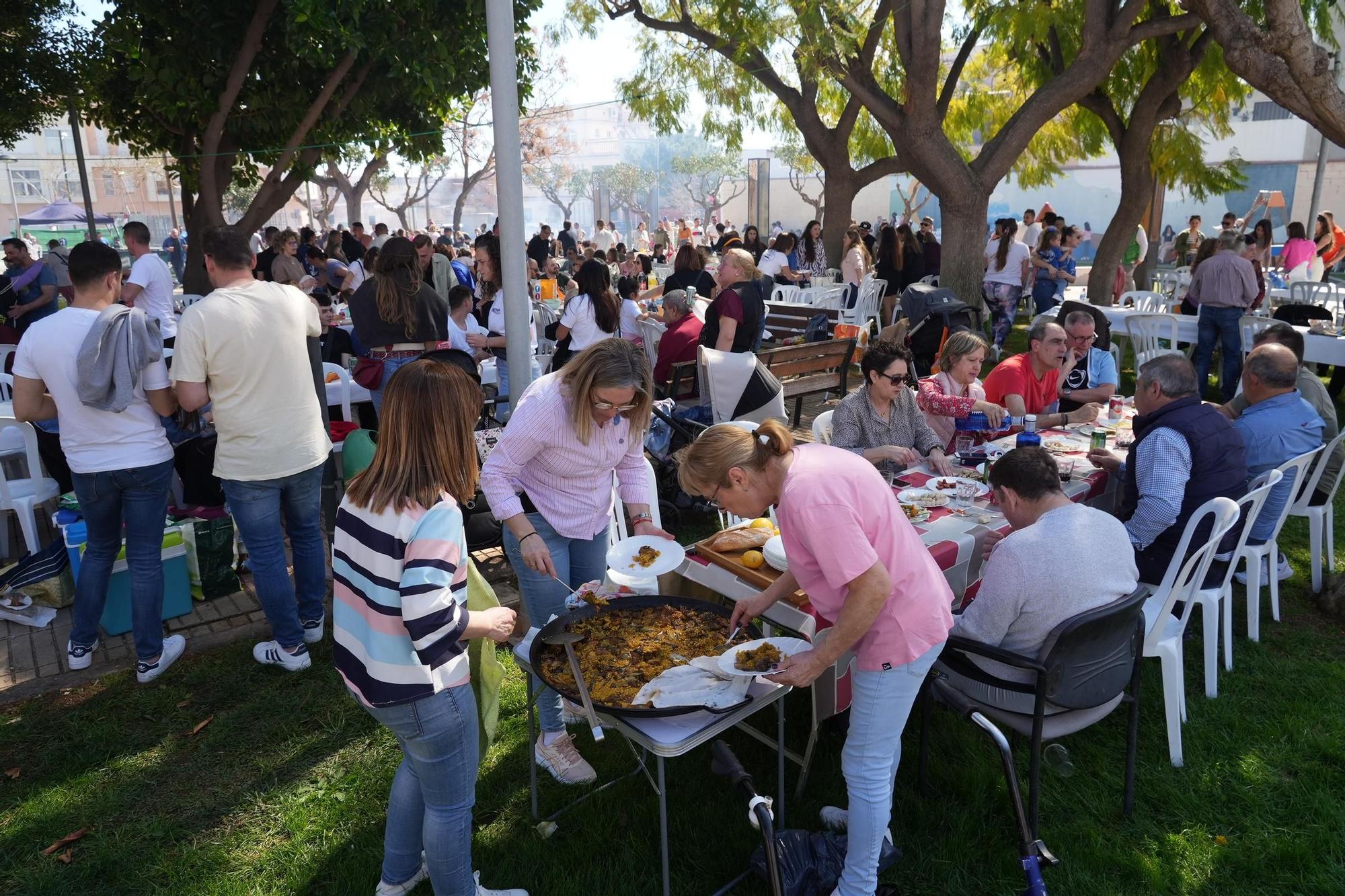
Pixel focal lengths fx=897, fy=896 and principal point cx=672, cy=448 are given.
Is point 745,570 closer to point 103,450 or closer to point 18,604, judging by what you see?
point 103,450

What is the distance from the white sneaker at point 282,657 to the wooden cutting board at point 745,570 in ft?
6.52

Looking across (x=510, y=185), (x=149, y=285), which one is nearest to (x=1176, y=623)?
(x=510, y=185)

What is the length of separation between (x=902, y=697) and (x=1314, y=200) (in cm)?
1860

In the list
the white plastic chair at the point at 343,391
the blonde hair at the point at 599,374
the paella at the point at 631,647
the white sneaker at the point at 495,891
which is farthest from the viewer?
the white plastic chair at the point at 343,391

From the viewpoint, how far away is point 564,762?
3330 millimetres

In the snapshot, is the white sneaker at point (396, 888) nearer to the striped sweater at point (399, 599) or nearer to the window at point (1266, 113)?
the striped sweater at point (399, 599)

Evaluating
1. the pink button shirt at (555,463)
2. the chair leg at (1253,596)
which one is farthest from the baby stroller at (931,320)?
the pink button shirt at (555,463)

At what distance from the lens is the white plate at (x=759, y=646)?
95.7 inches

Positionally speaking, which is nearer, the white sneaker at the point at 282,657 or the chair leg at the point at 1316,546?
the white sneaker at the point at 282,657

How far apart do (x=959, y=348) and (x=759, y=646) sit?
3188 mm

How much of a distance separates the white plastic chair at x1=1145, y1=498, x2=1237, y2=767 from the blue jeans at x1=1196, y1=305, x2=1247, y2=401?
234 inches

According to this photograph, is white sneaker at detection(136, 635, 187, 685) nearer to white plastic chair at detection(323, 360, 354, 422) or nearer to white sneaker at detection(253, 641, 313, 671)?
white sneaker at detection(253, 641, 313, 671)

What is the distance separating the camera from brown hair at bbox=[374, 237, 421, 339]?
5.10 metres

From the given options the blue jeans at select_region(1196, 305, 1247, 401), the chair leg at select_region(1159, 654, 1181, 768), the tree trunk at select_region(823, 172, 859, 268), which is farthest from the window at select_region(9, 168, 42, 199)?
the chair leg at select_region(1159, 654, 1181, 768)
